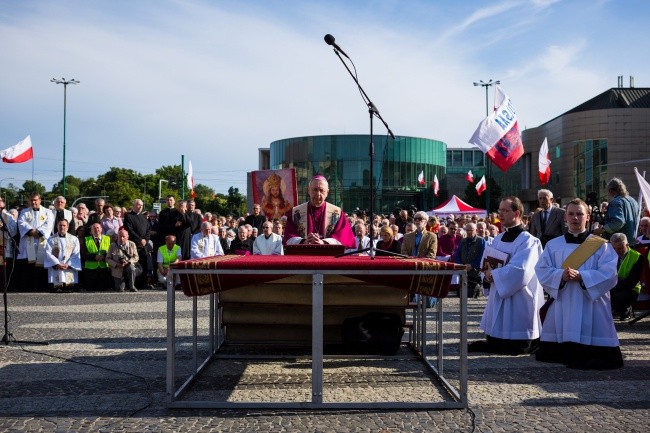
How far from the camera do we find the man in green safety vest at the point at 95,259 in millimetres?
16734

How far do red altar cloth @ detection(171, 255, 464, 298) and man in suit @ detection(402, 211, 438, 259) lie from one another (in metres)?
7.65

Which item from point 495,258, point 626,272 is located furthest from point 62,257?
point 626,272

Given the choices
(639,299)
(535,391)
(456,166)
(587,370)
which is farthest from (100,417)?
(456,166)

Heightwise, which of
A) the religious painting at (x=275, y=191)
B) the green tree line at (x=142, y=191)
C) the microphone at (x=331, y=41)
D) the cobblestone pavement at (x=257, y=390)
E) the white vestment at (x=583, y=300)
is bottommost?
the cobblestone pavement at (x=257, y=390)

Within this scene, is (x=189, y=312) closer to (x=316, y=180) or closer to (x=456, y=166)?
(x=316, y=180)

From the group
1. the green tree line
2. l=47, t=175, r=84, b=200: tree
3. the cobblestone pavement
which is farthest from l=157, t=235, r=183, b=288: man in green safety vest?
l=47, t=175, r=84, b=200: tree

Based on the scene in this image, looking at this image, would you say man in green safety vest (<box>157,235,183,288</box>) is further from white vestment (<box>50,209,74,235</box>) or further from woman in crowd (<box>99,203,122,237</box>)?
white vestment (<box>50,209,74,235</box>)

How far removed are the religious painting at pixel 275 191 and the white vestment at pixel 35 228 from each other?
487 cm

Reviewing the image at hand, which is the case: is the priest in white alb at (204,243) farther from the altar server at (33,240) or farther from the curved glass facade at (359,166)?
the curved glass facade at (359,166)

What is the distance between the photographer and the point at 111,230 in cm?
1730

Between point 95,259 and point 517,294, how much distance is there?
1134cm

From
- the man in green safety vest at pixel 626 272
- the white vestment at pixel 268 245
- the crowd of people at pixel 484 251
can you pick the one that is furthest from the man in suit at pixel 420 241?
the man in green safety vest at pixel 626 272

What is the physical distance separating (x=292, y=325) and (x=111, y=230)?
34.3ft

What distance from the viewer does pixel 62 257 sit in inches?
642
